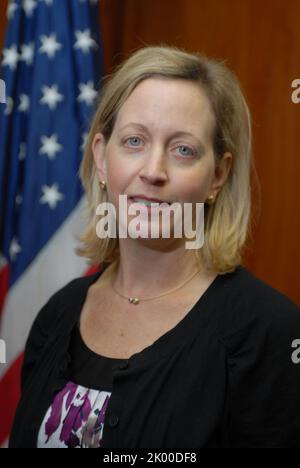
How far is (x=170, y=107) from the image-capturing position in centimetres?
113

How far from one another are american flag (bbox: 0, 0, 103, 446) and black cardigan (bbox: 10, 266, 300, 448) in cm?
82

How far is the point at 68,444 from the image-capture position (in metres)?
1.09

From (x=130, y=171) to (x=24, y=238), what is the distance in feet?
2.63

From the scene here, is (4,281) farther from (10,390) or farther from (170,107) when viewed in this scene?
(170,107)

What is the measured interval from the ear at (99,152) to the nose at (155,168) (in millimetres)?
192

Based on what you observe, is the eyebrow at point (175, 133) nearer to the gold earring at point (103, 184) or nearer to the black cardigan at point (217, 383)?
the gold earring at point (103, 184)

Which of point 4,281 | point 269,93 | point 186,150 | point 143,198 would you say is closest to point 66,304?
point 143,198

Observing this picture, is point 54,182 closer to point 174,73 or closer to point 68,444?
point 174,73

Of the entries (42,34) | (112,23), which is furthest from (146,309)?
(112,23)

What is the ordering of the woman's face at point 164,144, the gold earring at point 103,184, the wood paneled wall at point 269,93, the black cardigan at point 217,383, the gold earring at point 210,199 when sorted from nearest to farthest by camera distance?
the black cardigan at point 217,383 → the woman's face at point 164,144 → the gold earring at point 210,199 → the gold earring at point 103,184 → the wood paneled wall at point 269,93

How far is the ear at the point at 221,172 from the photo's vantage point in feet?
4.07

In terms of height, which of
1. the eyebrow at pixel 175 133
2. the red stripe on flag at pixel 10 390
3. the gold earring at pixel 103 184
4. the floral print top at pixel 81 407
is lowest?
the red stripe on flag at pixel 10 390

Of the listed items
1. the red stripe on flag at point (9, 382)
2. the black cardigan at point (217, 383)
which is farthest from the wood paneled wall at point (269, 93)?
the black cardigan at point (217, 383)

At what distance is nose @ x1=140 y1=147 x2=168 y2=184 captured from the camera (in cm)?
111
